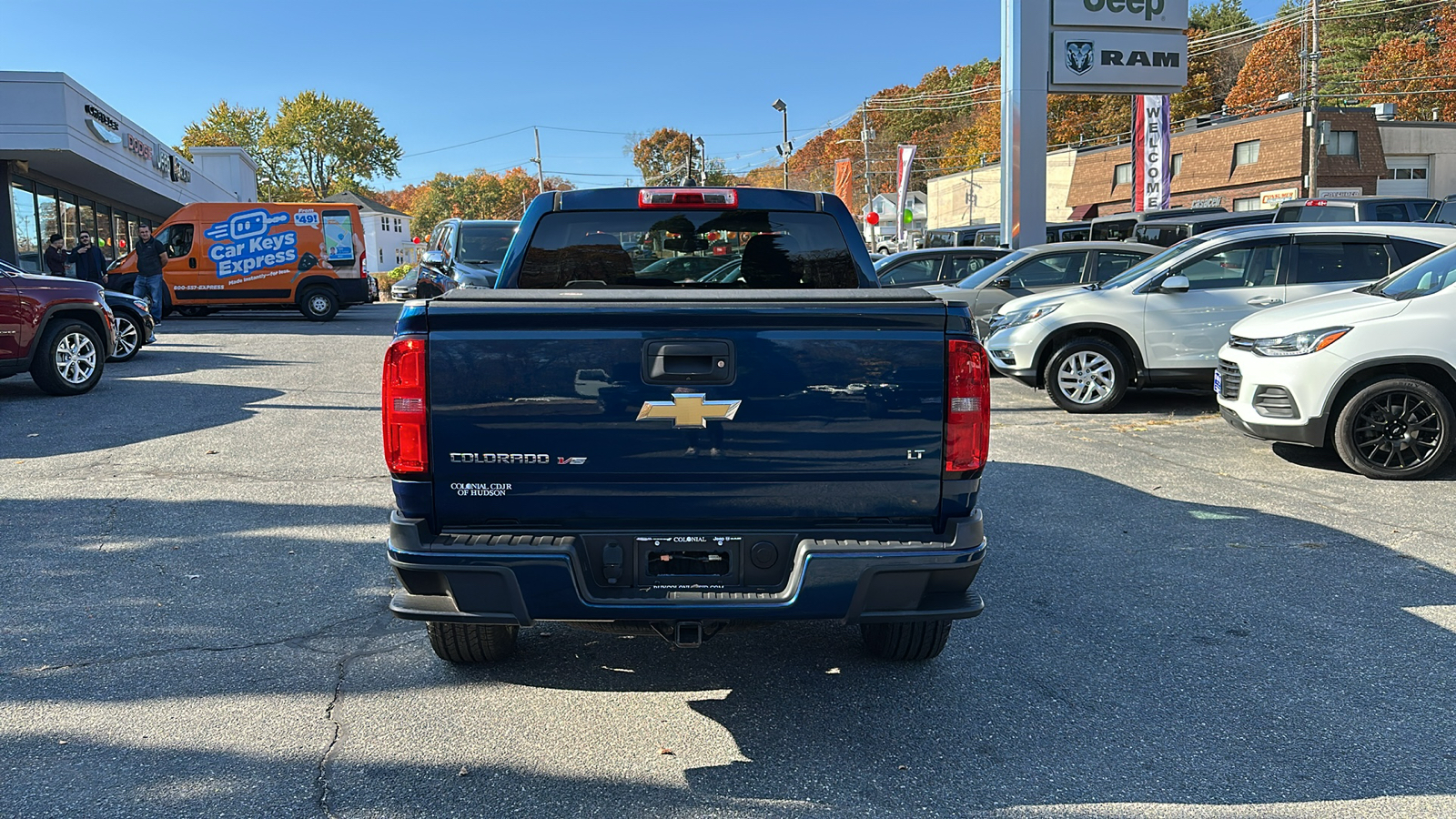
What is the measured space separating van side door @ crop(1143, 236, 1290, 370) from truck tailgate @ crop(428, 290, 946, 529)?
8143 millimetres

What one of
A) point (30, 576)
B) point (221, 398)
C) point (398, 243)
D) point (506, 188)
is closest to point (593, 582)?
point (30, 576)

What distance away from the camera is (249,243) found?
2362 cm

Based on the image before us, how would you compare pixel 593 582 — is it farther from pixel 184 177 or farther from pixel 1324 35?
pixel 1324 35

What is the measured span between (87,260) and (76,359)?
11817mm

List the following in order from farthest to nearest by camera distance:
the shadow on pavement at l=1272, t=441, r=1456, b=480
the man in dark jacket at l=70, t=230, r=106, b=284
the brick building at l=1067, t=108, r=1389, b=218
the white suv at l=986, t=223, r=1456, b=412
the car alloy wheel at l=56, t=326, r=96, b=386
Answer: the brick building at l=1067, t=108, r=1389, b=218
the man in dark jacket at l=70, t=230, r=106, b=284
the car alloy wheel at l=56, t=326, r=96, b=386
the white suv at l=986, t=223, r=1456, b=412
the shadow on pavement at l=1272, t=441, r=1456, b=480

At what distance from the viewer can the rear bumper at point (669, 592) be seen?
11.0 feet

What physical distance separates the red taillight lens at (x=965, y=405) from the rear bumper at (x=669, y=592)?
0.26m

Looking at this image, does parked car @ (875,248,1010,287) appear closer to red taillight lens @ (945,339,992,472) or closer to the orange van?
red taillight lens @ (945,339,992,472)

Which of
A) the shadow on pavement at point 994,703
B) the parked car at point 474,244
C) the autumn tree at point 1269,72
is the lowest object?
the shadow on pavement at point 994,703

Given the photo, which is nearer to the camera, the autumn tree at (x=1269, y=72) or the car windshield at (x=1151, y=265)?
the car windshield at (x=1151, y=265)

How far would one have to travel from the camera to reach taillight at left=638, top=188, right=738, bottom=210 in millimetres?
4617

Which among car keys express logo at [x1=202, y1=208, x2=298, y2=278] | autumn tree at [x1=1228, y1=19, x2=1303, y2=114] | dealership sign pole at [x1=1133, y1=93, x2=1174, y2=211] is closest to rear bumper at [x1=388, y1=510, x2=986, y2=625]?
car keys express logo at [x1=202, y1=208, x2=298, y2=278]

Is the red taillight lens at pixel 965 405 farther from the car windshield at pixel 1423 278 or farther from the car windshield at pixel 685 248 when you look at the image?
the car windshield at pixel 1423 278

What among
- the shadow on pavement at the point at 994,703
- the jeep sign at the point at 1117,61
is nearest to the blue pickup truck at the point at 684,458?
the shadow on pavement at the point at 994,703
